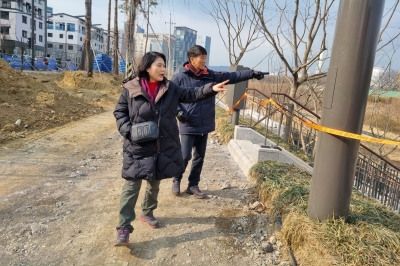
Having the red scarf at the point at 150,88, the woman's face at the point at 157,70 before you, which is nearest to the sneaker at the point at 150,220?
the red scarf at the point at 150,88

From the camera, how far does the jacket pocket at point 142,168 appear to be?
2.54 metres

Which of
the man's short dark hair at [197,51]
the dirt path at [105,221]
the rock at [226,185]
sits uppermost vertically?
the man's short dark hair at [197,51]

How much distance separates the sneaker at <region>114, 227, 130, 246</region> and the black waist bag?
30.0 inches

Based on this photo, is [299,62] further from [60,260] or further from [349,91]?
[60,260]

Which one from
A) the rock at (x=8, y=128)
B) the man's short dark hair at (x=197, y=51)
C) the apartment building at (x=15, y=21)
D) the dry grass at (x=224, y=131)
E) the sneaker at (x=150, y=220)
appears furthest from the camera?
the apartment building at (x=15, y=21)

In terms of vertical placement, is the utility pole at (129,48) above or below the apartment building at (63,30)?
below

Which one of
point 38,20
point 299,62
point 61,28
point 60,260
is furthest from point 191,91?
point 61,28

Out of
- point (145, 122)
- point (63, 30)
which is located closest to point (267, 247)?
point (145, 122)

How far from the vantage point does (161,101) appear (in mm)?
2607

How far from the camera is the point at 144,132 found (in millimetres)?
2455

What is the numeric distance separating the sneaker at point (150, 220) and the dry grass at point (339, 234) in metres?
1.14

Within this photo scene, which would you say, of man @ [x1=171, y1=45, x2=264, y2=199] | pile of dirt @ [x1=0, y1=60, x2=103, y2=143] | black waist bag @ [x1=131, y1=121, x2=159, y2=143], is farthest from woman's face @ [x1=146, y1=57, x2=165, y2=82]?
pile of dirt @ [x1=0, y1=60, x2=103, y2=143]

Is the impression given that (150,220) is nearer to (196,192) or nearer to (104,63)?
(196,192)

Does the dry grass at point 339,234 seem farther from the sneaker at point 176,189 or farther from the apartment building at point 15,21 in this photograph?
the apartment building at point 15,21
